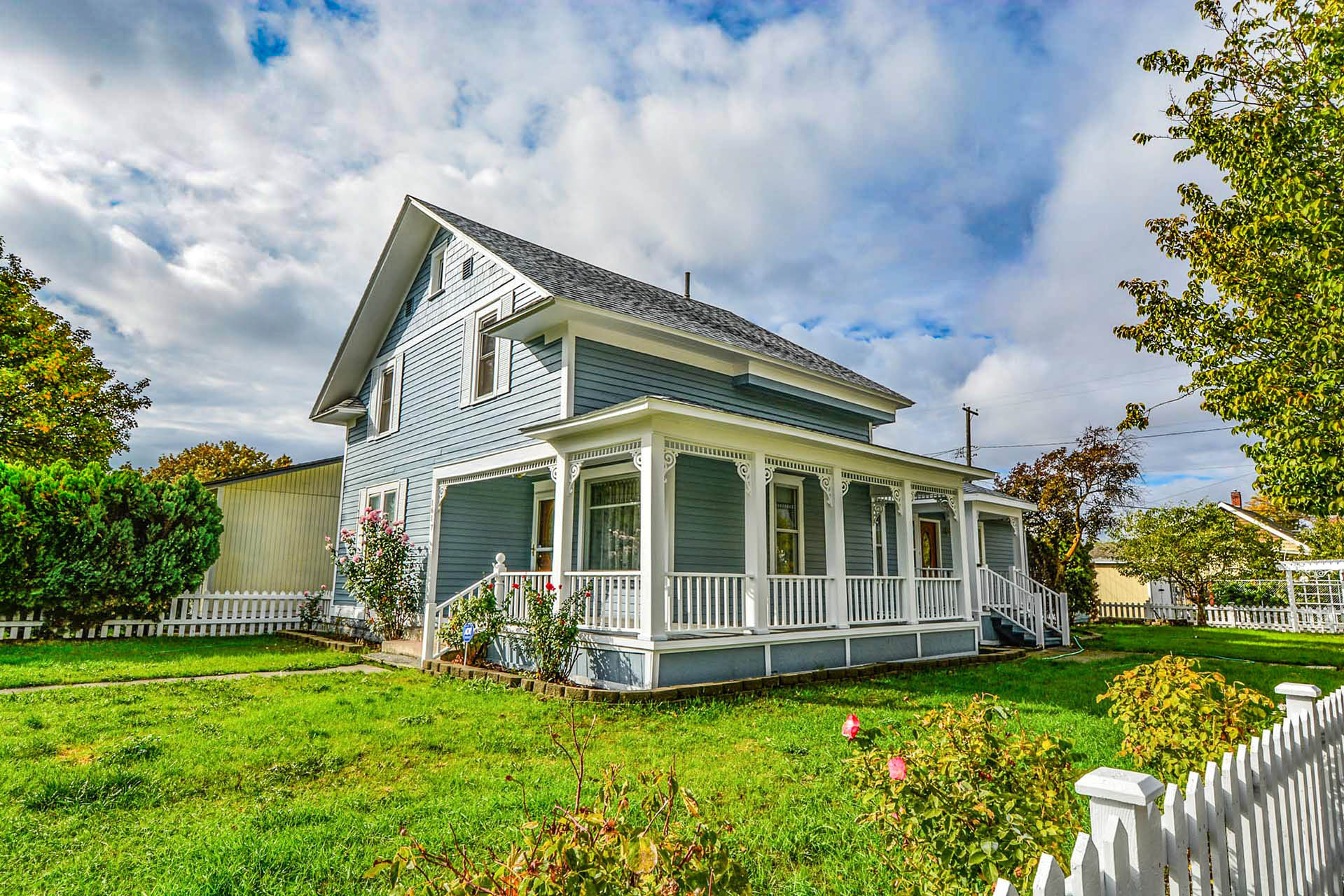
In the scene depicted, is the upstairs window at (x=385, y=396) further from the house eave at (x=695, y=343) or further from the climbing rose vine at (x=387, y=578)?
the house eave at (x=695, y=343)

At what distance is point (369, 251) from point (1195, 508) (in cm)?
2979

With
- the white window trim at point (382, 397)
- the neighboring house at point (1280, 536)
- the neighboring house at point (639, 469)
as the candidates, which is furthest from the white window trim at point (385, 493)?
the neighboring house at point (1280, 536)

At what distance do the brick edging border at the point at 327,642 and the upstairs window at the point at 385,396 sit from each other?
4.50 meters

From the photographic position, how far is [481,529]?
13.4 meters

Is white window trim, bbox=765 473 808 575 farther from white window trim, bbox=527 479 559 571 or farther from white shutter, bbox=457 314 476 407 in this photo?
white shutter, bbox=457 314 476 407

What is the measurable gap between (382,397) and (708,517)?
345 inches

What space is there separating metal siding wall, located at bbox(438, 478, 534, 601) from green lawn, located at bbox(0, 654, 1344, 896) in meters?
3.94

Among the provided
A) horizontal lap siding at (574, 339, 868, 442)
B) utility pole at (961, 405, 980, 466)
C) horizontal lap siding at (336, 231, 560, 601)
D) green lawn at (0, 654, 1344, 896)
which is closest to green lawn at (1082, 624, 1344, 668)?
green lawn at (0, 654, 1344, 896)

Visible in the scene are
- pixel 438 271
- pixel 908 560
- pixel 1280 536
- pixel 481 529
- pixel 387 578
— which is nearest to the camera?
pixel 908 560

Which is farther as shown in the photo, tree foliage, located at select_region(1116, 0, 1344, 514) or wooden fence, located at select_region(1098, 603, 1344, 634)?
wooden fence, located at select_region(1098, 603, 1344, 634)

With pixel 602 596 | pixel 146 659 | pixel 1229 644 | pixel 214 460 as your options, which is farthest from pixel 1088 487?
pixel 214 460

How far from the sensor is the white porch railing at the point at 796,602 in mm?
9883

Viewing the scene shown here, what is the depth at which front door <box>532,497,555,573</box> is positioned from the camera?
12906 millimetres

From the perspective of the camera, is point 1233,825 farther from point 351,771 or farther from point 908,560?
point 908,560
